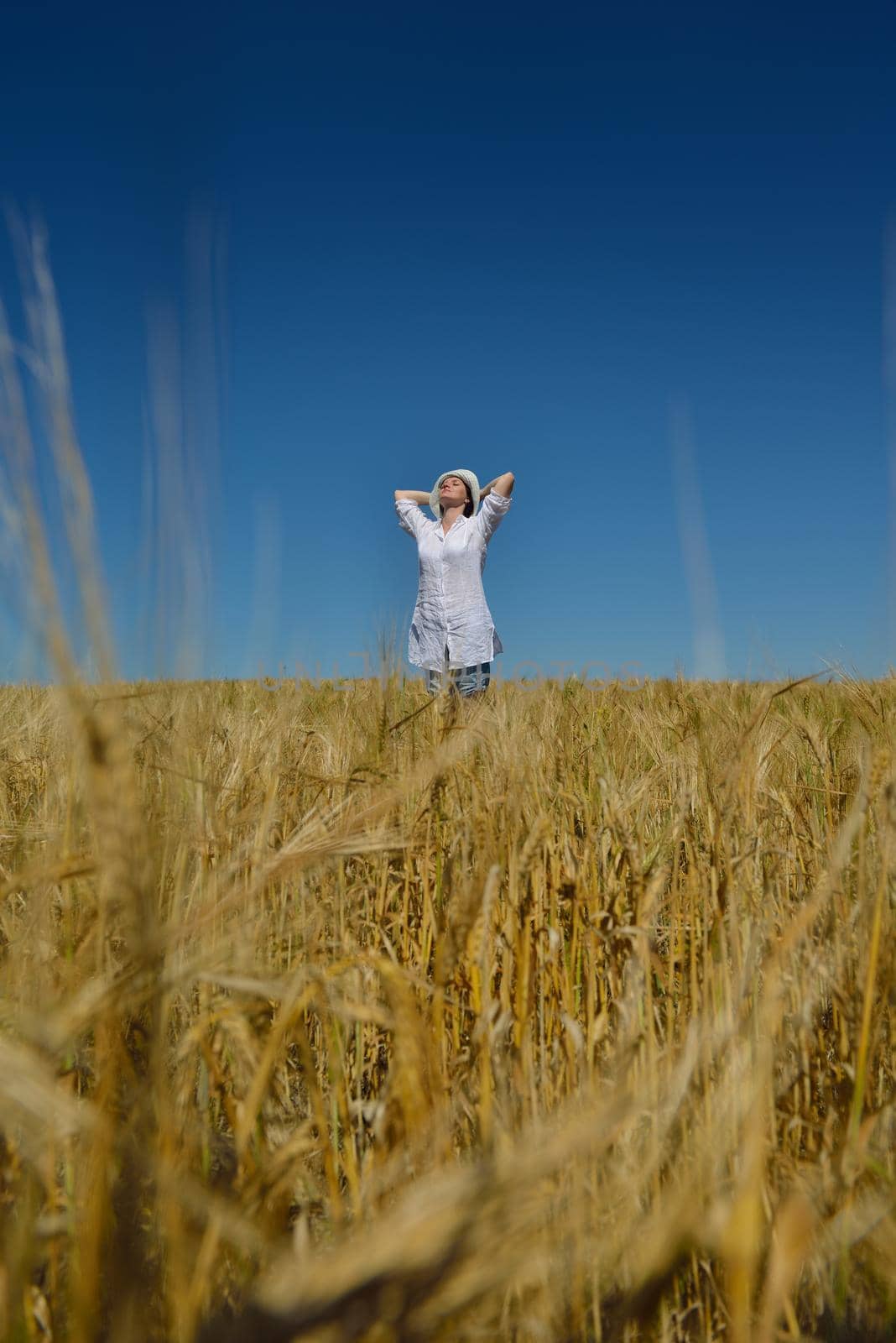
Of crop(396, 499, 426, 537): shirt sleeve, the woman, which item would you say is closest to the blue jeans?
the woman

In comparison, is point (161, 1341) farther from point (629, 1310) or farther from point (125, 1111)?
point (629, 1310)

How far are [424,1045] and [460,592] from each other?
11.5ft

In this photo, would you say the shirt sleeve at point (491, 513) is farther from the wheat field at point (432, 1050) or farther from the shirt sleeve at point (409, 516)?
the wheat field at point (432, 1050)

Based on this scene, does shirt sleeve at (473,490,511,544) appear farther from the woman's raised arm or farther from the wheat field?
the wheat field

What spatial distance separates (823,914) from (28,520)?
45.7 inches

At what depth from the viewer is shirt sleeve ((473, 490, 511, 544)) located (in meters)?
4.14

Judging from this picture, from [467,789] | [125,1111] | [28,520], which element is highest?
[28,520]

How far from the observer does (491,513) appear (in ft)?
13.7

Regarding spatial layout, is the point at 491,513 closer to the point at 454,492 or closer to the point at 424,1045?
the point at 454,492

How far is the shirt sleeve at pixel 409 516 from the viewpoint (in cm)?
447

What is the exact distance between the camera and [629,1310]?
407 mm

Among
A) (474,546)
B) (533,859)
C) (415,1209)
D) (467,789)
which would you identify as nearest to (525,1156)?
(415,1209)

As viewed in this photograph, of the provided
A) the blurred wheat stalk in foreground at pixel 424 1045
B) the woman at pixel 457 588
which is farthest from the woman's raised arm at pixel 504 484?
the blurred wheat stalk in foreground at pixel 424 1045

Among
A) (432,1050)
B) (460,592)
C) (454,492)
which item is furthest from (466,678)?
(432,1050)
